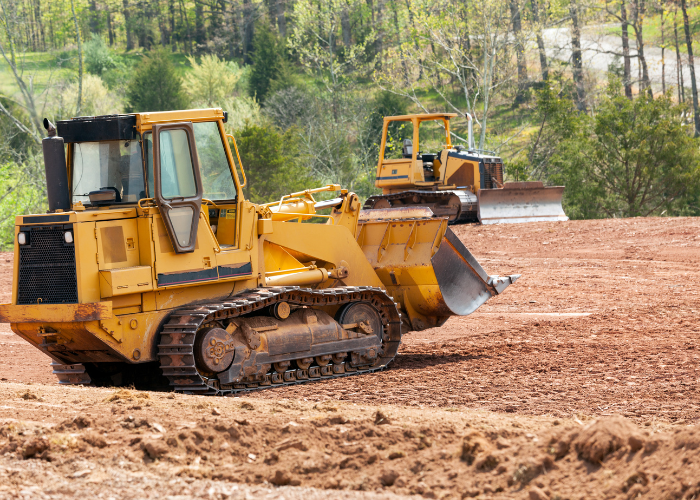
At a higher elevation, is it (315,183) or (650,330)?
(315,183)

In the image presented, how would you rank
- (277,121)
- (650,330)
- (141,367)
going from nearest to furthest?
(141,367), (650,330), (277,121)

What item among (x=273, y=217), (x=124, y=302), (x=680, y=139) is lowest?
(x=124, y=302)

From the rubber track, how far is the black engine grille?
39.5 inches

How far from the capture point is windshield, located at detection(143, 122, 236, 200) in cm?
856

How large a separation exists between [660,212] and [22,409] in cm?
2615

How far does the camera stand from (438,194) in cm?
2559

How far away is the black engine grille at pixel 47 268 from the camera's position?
769 centimetres

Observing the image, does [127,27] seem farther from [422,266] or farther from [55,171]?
[55,171]

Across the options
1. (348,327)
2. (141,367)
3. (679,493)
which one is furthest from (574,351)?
(679,493)

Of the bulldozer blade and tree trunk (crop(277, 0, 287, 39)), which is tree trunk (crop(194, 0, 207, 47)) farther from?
the bulldozer blade

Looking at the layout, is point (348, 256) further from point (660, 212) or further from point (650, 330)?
point (660, 212)

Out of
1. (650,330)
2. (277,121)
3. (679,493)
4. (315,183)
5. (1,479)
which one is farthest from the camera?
(277,121)

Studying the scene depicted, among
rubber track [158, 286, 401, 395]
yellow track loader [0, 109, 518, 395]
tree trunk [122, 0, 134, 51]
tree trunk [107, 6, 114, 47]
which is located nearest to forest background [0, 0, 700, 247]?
tree trunk [122, 0, 134, 51]

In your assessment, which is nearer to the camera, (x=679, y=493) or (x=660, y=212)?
(x=679, y=493)
